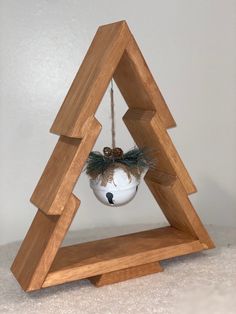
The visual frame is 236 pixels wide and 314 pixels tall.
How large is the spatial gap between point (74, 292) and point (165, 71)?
0.73 meters

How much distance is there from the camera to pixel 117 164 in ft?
3.18

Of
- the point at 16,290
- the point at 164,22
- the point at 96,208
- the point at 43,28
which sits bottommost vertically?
the point at 16,290

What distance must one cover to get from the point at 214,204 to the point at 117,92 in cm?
46

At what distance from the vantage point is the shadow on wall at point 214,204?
157cm

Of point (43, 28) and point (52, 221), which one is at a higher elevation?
point (43, 28)

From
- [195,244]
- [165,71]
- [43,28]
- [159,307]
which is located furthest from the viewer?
[165,71]

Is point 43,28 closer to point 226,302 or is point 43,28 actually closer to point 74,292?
point 74,292

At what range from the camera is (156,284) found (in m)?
0.96

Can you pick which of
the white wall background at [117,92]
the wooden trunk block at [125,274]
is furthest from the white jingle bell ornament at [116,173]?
the white wall background at [117,92]

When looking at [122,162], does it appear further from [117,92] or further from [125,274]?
[117,92]

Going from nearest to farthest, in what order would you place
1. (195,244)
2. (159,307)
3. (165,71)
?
(159,307) < (195,244) < (165,71)

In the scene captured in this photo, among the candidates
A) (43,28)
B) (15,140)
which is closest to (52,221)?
(15,140)

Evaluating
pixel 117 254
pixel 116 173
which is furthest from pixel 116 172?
pixel 117 254

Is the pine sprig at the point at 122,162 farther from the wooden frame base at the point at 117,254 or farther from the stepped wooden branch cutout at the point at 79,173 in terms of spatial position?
the wooden frame base at the point at 117,254
